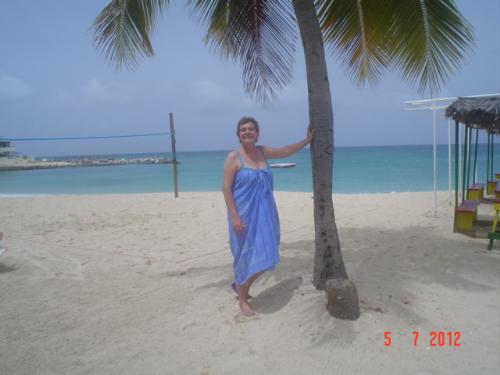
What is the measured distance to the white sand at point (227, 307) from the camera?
239cm

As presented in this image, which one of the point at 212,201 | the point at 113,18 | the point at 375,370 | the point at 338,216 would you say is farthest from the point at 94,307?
the point at 212,201

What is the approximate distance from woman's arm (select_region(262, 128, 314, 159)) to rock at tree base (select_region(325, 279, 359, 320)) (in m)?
1.12

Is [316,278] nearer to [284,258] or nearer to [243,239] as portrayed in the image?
[243,239]

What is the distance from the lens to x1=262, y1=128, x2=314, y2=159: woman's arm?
3091 millimetres

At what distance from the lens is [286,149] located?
319 cm

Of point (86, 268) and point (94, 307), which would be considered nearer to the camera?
point (94, 307)

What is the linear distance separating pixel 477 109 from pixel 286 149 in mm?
3793

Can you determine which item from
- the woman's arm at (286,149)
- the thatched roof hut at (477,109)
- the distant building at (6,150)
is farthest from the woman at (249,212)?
the distant building at (6,150)

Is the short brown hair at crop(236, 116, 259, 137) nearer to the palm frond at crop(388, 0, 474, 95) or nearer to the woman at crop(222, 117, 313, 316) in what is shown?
the woman at crop(222, 117, 313, 316)

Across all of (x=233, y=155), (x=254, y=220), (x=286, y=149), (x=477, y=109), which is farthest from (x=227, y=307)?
(x=477, y=109)

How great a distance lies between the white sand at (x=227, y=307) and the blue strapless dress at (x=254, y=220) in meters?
0.47

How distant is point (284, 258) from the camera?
4598mm

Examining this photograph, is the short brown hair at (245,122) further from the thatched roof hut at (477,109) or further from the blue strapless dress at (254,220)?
the thatched roof hut at (477,109)

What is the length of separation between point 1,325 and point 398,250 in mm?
4306
